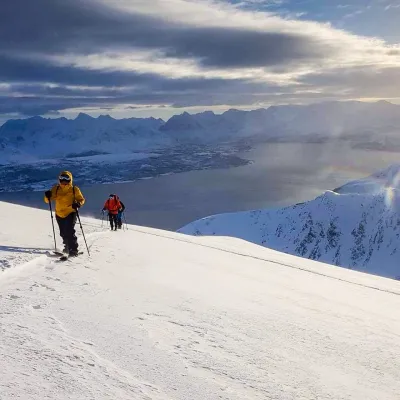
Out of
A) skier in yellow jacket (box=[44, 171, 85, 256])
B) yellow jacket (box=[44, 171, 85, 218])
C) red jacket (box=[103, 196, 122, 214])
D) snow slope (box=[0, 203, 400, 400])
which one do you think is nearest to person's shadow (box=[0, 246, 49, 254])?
snow slope (box=[0, 203, 400, 400])

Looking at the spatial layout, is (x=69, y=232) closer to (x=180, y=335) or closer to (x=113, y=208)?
(x=180, y=335)

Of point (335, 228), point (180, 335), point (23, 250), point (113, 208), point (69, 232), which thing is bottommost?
point (335, 228)

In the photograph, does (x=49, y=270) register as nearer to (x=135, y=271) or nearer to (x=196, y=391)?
(x=135, y=271)

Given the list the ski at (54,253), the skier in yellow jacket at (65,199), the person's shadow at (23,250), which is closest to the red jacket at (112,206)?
the skier in yellow jacket at (65,199)

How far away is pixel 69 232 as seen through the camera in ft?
28.8

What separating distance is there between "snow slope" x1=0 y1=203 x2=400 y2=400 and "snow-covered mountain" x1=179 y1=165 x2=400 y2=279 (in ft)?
557

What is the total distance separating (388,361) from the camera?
4699mm

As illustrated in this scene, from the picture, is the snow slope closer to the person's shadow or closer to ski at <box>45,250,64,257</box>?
the person's shadow

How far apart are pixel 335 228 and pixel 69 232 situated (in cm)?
19631

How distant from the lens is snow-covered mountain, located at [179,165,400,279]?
181500mm

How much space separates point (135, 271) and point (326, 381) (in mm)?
4353

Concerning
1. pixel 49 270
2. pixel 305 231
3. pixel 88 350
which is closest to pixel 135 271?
pixel 49 270

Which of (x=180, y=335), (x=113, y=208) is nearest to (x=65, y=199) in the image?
(x=180, y=335)

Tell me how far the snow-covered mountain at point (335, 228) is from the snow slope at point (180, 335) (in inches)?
6689
